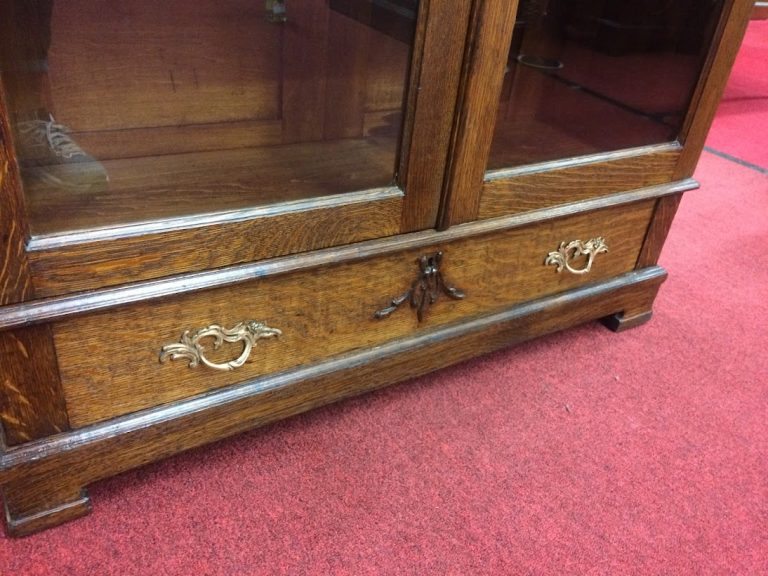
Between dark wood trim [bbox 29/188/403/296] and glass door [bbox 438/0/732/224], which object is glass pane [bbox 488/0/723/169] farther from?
dark wood trim [bbox 29/188/403/296]

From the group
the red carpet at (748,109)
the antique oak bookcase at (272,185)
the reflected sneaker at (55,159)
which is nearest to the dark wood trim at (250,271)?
the antique oak bookcase at (272,185)

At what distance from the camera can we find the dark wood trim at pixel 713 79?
92cm

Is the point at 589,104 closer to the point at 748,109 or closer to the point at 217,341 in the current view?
the point at 217,341

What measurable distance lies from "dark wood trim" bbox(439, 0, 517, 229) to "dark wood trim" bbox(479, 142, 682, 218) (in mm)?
33

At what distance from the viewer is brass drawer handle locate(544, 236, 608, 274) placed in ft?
3.32

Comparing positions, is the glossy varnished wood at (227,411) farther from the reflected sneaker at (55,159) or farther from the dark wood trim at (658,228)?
the reflected sneaker at (55,159)

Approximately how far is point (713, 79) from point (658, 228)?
0.81ft

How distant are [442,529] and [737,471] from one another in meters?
0.43

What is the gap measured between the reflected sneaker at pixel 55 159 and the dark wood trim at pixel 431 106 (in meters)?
0.32

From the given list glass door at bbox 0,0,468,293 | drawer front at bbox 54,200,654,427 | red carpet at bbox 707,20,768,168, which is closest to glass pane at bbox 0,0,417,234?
glass door at bbox 0,0,468,293

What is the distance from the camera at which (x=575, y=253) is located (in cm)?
103

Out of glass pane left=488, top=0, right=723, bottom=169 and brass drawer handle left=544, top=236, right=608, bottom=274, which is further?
brass drawer handle left=544, top=236, right=608, bottom=274

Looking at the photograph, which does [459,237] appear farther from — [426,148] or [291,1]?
[291,1]

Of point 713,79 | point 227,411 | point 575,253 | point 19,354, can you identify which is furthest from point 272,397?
point 713,79
